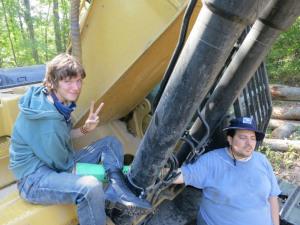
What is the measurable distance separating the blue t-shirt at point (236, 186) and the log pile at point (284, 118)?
2.42 metres

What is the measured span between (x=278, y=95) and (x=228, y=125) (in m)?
4.94

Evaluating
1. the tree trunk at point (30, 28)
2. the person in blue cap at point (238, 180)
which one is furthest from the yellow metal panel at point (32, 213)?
the tree trunk at point (30, 28)

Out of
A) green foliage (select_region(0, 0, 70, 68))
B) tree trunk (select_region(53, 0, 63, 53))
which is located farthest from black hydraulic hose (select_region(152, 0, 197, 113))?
tree trunk (select_region(53, 0, 63, 53))

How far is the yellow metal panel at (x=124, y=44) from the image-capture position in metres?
2.14

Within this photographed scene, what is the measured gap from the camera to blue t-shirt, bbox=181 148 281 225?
99.6 inches

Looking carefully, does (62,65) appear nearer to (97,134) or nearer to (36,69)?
(97,134)

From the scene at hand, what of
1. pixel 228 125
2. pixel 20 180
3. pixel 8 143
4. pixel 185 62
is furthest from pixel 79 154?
pixel 185 62

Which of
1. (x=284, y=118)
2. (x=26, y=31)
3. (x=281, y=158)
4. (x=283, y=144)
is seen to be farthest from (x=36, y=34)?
(x=281, y=158)

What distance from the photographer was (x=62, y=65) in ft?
6.74

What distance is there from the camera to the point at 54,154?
210 cm

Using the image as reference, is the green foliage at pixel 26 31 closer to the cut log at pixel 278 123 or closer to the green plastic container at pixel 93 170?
the cut log at pixel 278 123

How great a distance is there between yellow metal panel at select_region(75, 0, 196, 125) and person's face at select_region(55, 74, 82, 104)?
0.33 meters

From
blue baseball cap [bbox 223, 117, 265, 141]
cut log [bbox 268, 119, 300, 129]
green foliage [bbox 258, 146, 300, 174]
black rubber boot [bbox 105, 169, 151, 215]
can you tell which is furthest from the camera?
cut log [bbox 268, 119, 300, 129]

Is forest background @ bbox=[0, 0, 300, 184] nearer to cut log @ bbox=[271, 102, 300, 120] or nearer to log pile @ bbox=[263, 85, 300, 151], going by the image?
log pile @ bbox=[263, 85, 300, 151]
